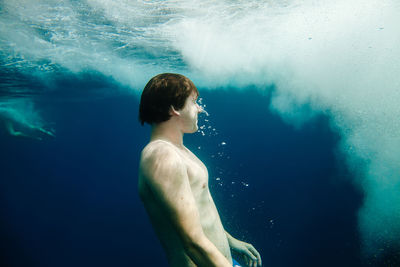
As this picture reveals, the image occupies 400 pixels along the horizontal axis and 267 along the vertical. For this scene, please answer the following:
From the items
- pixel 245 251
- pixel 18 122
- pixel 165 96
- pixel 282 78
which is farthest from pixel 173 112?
pixel 18 122

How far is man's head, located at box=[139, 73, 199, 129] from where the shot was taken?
1533 millimetres

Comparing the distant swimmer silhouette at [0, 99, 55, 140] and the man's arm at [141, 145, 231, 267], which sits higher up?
the man's arm at [141, 145, 231, 267]

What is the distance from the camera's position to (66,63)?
518 inches

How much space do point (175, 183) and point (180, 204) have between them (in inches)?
4.5

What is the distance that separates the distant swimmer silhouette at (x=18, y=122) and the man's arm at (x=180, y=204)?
23032 mm

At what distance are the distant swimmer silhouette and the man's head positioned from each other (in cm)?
2266

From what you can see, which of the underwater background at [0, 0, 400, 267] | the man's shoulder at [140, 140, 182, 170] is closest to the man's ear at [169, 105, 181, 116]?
the man's shoulder at [140, 140, 182, 170]

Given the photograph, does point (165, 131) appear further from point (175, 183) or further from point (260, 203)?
point (260, 203)

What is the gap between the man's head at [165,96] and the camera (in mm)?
1533

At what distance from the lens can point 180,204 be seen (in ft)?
3.74

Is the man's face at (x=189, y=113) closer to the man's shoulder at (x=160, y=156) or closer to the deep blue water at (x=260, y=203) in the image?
the man's shoulder at (x=160, y=156)

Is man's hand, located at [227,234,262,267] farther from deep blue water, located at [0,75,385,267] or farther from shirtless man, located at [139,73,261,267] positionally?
deep blue water, located at [0,75,385,267]

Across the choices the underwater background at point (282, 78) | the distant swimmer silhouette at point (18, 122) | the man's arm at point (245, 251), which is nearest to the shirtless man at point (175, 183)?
the man's arm at point (245, 251)

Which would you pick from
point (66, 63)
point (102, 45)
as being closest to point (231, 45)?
point (102, 45)
